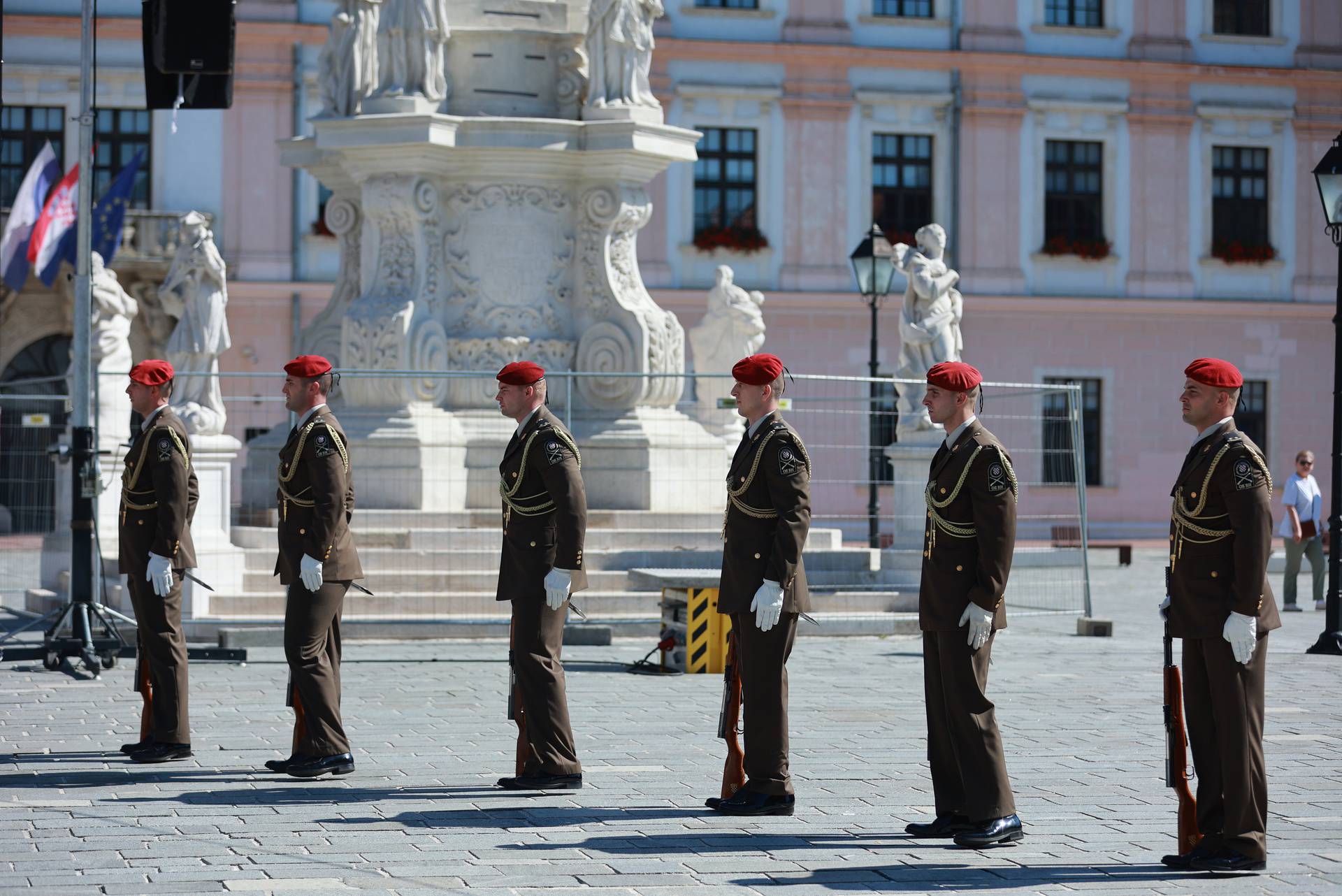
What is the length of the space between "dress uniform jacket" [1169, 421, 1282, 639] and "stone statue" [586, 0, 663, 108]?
407 inches

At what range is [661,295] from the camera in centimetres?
3728

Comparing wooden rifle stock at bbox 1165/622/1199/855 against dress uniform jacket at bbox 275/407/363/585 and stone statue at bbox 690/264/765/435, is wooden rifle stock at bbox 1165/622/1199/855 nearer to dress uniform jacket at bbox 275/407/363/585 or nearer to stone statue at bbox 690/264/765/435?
dress uniform jacket at bbox 275/407/363/585

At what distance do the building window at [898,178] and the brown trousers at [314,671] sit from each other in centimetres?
3011

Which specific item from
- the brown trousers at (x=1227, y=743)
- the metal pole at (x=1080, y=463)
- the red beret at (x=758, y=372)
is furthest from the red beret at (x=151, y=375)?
the metal pole at (x=1080, y=463)

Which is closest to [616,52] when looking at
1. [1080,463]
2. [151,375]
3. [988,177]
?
[1080,463]

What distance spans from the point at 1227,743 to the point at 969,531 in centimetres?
123

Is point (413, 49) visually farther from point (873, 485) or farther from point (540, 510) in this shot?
point (540, 510)

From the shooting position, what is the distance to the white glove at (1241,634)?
730cm

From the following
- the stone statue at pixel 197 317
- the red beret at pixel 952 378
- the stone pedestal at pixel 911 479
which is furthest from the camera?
the stone pedestal at pixel 911 479

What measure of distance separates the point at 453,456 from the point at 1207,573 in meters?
10.1

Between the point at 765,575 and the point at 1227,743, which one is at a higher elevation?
the point at 765,575

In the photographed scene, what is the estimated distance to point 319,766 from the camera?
363 inches

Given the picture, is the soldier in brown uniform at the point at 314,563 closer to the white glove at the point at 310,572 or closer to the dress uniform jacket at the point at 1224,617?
the white glove at the point at 310,572

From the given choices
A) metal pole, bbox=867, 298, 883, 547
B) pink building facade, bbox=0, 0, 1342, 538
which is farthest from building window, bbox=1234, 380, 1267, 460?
metal pole, bbox=867, 298, 883, 547
